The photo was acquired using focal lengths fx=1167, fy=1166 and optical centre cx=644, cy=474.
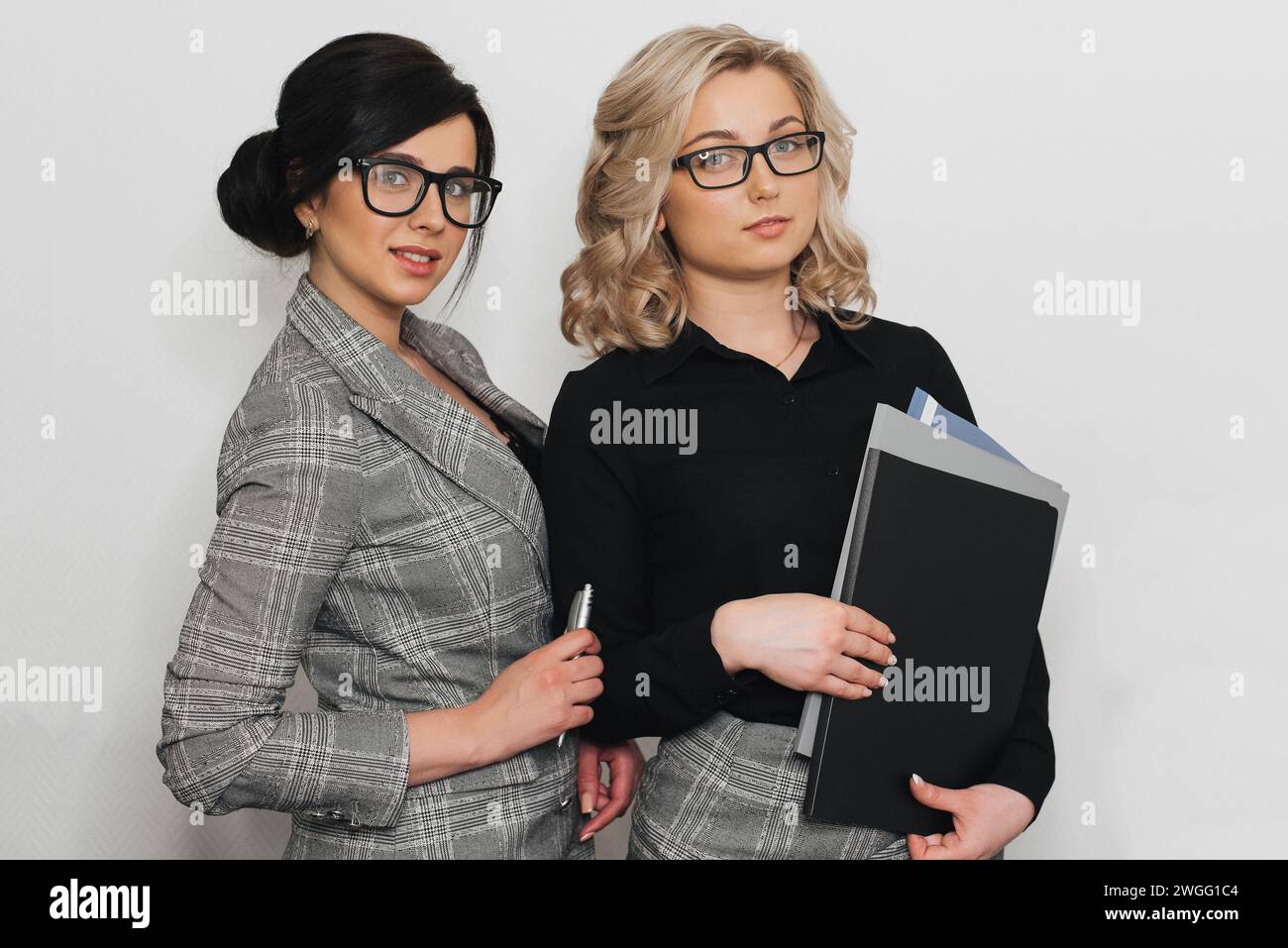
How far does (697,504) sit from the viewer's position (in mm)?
1379

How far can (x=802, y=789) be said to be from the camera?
134 centimetres

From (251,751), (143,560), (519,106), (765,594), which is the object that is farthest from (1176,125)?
(143,560)

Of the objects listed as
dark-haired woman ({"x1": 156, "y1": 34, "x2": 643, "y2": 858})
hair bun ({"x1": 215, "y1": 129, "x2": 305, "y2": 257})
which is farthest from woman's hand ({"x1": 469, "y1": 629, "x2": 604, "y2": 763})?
hair bun ({"x1": 215, "y1": 129, "x2": 305, "y2": 257})

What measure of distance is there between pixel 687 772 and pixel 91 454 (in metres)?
1.31

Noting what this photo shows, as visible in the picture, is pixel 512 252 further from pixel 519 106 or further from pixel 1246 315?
pixel 1246 315

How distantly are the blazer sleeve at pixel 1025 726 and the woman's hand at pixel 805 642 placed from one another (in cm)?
24

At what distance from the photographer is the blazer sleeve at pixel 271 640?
4.06ft

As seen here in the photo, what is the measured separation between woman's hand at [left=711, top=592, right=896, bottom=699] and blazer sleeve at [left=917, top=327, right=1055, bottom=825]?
24 centimetres

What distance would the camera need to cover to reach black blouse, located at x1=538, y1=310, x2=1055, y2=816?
4.48 ft

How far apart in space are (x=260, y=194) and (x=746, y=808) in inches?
36.6

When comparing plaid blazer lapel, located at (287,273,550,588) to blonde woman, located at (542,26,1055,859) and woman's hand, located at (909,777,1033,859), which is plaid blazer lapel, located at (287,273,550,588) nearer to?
blonde woman, located at (542,26,1055,859)

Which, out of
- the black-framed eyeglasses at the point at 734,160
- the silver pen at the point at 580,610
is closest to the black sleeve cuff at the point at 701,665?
the silver pen at the point at 580,610

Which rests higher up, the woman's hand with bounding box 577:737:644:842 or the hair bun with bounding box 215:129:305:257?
the hair bun with bounding box 215:129:305:257

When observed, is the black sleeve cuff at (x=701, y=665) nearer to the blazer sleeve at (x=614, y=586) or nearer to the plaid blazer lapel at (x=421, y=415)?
the blazer sleeve at (x=614, y=586)
